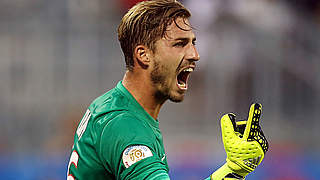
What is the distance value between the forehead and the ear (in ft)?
0.40

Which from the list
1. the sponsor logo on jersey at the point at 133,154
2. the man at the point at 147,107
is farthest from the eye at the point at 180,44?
the sponsor logo on jersey at the point at 133,154

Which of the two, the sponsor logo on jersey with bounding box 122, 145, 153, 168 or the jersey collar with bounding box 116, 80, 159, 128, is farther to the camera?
the jersey collar with bounding box 116, 80, 159, 128

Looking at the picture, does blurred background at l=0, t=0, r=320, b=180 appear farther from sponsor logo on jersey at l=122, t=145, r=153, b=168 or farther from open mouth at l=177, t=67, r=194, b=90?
sponsor logo on jersey at l=122, t=145, r=153, b=168

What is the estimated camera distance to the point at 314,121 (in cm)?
934

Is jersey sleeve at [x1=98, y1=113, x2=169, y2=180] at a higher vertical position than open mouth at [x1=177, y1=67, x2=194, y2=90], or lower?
lower

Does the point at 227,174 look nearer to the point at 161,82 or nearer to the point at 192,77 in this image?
the point at 161,82

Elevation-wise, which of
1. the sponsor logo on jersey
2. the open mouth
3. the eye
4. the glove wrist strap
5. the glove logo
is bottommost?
the glove wrist strap

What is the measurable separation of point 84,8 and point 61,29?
1.91ft

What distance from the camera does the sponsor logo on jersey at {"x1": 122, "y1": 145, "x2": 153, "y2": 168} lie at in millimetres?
2420

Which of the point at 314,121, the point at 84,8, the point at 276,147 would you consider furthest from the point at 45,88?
the point at 314,121

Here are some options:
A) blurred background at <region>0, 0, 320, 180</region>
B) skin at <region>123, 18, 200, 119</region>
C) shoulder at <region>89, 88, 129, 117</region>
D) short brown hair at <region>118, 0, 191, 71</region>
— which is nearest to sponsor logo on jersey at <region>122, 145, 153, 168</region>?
shoulder at <region>89, 88, 129, 117</region>

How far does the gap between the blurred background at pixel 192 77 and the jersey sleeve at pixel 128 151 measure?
6.33 metres

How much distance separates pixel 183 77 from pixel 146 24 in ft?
1.35

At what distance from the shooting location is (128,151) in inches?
95.7
